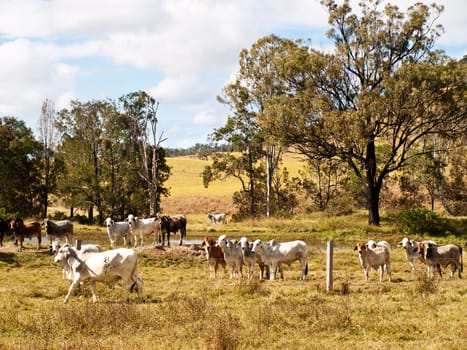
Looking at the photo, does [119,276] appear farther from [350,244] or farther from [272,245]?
[350,244]

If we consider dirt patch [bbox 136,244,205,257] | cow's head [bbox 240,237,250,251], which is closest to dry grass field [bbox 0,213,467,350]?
cow's head [bbox 240,237,250,251]

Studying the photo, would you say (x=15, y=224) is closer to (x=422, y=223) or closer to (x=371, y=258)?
(x=371, y=258)

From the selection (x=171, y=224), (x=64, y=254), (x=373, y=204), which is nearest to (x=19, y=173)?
(x=171, y=224)

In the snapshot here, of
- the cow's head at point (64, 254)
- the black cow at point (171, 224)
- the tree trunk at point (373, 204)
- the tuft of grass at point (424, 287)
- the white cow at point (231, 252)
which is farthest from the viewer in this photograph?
the tree trunk at point (373, 204)

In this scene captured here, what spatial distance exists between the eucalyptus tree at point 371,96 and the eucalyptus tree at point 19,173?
2268 cm

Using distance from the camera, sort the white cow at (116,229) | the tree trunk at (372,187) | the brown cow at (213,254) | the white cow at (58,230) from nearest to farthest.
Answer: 1. the brown cow at (213,254)
2. the white cow at (58,230)
3. the white cow at (116,229)
4. the tree trunk at (372,187)

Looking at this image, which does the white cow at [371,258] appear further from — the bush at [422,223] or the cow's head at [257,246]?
the bush at [422,223]

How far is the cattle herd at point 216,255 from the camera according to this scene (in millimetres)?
15070

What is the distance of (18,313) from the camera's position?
13625 millimetres

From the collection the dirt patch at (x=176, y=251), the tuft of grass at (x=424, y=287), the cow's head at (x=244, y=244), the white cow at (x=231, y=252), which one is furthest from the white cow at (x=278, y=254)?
the dirt patch at (x=176, y=251)

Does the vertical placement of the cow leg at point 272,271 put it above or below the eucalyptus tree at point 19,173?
below

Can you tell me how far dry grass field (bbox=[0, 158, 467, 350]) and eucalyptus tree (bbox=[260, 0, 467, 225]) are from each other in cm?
1498

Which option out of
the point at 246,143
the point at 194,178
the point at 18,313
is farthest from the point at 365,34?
the point at 194,178

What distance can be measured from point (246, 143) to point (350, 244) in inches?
864
